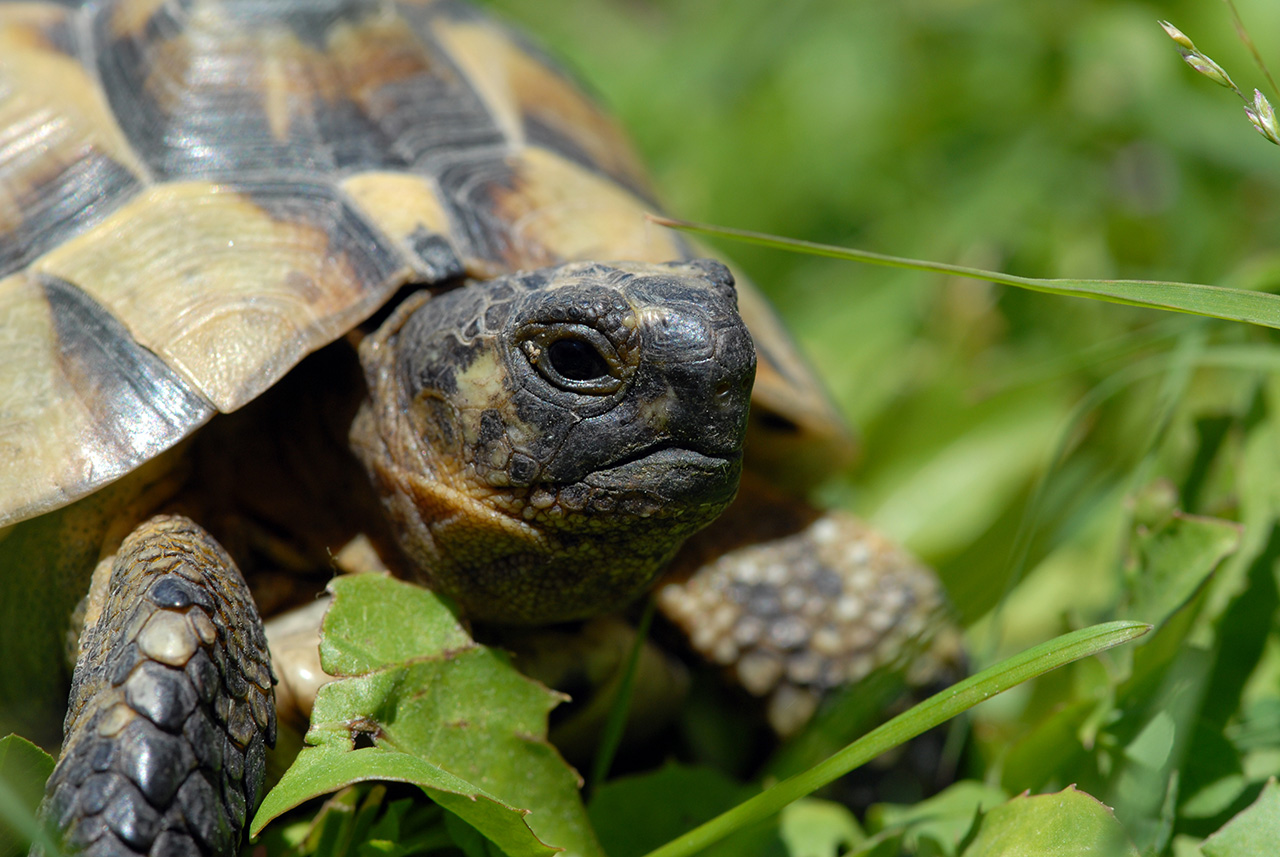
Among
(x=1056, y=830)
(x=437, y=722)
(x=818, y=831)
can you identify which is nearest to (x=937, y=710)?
(x=1056, y=830)

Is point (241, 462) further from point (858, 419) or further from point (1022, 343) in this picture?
point (1022, 343)

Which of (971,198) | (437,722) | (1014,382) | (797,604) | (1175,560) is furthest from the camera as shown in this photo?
(971,198)

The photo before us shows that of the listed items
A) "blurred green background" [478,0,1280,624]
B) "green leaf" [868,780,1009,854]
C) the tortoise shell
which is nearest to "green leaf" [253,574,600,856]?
the tortoise shell

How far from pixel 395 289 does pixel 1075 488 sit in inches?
59.8

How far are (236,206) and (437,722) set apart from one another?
3.02 feet

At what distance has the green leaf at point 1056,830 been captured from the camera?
4.45 ft

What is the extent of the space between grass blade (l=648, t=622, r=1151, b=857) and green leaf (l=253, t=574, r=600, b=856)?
0.91 ft

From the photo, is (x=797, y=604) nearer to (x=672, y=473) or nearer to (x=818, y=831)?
(x=818, y=831)

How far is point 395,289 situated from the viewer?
1771mm

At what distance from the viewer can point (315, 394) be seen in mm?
1894

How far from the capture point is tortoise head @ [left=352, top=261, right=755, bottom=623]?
1468mm

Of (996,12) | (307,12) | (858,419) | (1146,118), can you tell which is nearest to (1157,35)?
(1146,118)

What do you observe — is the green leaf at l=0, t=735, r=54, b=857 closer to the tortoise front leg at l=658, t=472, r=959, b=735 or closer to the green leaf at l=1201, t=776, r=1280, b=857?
the tortoise front leg at l=658, t=472, r=959, b=735

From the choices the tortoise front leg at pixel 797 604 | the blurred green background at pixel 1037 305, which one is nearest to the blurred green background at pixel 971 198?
the blurred green background at pixel 1037 305
